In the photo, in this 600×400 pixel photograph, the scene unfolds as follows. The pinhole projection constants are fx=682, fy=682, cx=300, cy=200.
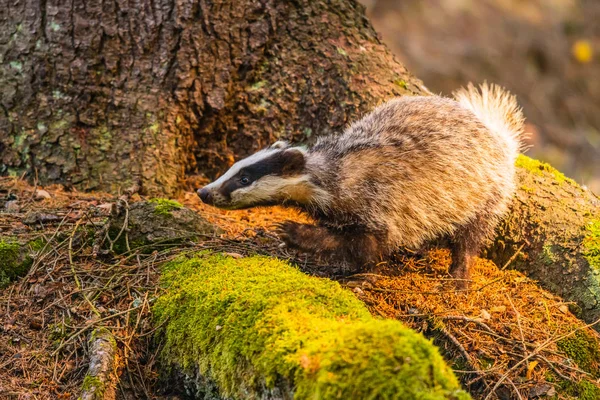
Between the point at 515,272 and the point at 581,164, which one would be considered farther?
the point at 581,164

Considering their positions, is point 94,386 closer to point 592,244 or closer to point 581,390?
point 581,390

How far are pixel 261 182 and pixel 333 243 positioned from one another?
0.73 meters

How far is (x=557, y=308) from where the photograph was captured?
5117mm

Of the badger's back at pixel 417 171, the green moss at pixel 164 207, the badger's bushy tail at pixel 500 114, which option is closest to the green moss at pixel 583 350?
the badger's back at pixel 417 171

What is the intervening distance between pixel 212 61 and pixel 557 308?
3.57 m

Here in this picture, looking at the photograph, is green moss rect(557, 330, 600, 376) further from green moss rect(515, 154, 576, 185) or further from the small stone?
the small stone

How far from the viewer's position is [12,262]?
470cm

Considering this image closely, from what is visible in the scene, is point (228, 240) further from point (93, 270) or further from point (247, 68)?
point (247, 68)

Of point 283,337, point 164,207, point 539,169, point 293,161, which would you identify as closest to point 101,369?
point 283,337

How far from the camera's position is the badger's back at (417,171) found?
5.17 metres

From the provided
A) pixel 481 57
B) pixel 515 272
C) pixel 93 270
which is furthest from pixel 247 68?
pixel 481 57

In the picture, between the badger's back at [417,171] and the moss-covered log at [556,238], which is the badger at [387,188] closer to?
the badger's back at [417,171]

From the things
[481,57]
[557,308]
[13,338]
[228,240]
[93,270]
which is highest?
[481,57]

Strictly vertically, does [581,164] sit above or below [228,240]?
above
